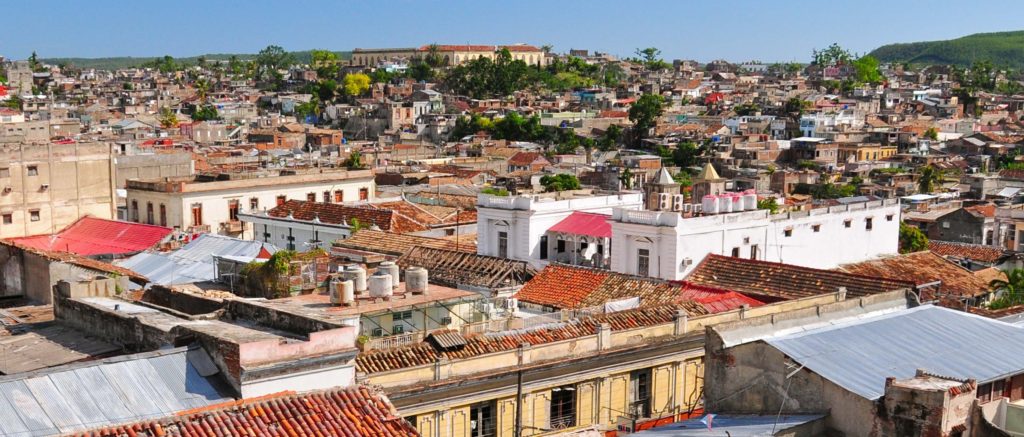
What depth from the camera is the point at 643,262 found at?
1266 inches

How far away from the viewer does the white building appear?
1861 inches

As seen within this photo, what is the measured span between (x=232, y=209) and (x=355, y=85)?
11021 centimetres

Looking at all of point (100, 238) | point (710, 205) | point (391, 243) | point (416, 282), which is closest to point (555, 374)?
point (416, 282)

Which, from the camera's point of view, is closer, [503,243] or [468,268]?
[468,268]

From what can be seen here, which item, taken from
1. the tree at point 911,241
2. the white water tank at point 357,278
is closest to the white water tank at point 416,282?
the white water tank at point 357,278

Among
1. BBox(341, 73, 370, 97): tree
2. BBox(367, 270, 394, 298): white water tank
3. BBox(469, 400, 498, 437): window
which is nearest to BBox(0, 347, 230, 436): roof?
BBox(469, 400, 498, 437): window

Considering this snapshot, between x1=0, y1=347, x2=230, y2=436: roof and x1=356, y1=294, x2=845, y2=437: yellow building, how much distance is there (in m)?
3.06

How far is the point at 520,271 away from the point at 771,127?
291 ft

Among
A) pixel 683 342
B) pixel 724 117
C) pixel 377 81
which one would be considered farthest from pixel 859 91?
pixel 683 342

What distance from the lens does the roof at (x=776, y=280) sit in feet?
95.8

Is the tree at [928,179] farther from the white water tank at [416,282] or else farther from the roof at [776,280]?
the white water tank at [416,282]

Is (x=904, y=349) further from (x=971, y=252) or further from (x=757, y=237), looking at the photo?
(x=971, y=252)

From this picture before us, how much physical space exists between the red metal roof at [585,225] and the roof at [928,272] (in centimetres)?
838

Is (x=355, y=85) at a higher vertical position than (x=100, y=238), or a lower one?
higher
